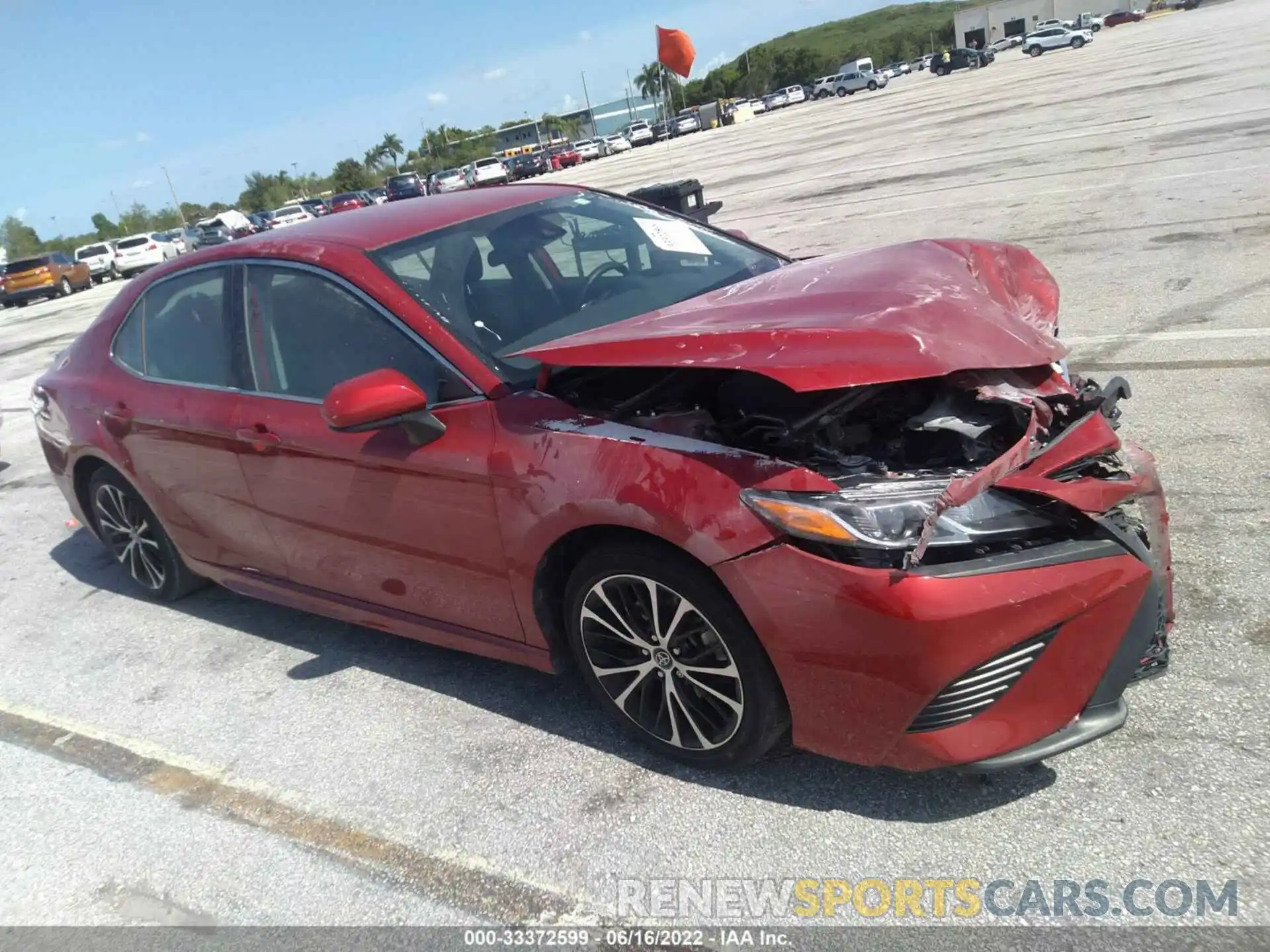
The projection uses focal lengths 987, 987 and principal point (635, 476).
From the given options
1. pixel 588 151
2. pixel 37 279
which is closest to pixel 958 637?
pixel 37 279

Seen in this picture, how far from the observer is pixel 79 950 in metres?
2.74

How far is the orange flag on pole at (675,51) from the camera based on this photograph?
11789 mm

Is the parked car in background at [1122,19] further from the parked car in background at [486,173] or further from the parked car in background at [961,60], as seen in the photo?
the parked car in background at [486,173]

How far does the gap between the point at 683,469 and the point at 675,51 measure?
10505 mm

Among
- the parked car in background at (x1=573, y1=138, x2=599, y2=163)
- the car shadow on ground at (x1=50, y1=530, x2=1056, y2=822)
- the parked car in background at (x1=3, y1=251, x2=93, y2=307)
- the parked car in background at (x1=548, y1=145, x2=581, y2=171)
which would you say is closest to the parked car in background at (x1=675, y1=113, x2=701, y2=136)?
the parked car in background at (x1=573, y1=138, x2=599, y2=163)

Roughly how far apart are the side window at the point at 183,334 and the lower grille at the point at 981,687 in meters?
2.97

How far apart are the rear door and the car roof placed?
1.33 ft

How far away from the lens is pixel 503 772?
3.16 m

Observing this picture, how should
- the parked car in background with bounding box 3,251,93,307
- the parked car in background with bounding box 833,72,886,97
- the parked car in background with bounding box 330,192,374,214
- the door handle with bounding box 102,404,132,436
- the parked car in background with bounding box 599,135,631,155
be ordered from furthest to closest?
1. the parked car in background with bounding box 833,72,886,97
2. the parked car in background with bounding box 599,135,631,155
3. the parked car in background with bounding box 330,192,374,214
4. the parked car in background with bounding box 3,251,93,307
5. the door handle with bounding box 102,404,132,436

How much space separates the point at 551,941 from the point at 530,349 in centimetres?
167

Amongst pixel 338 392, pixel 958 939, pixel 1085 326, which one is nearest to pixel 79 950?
pixel 338 392

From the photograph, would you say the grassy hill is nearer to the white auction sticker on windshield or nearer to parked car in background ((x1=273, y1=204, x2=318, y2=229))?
parked car in background ((x1=273, y1=204, x2=318, y2=229))

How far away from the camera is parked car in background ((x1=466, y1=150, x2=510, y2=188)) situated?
50781 mm

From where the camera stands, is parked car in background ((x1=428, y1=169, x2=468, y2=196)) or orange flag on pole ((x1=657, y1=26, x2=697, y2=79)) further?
parked car in background ((x1=428, y1=169, x2=468, y2=196))
